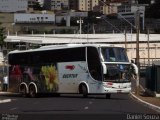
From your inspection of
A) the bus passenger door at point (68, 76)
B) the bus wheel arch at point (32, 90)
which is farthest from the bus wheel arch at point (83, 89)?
the bus wheel arch at point (32, 90)

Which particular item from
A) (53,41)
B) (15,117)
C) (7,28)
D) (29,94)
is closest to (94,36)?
(53,41)

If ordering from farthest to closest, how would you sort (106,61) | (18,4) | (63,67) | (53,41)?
1. (18,4)
2. (53,41)
3. (63,67)
4. (106,61)

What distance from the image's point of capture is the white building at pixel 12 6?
18488cm

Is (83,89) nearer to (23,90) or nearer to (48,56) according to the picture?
(48,56)

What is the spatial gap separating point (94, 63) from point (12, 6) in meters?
155

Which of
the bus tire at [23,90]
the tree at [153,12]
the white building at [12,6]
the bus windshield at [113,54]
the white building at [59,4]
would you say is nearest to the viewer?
the bus windshield at [113,54]

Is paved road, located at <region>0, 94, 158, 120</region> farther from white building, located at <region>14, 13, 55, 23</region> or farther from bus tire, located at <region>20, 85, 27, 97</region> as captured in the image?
white building, located at <region>14, 13, 55, 23</region>

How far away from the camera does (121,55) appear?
39.8 metres

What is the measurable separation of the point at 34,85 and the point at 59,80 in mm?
2206

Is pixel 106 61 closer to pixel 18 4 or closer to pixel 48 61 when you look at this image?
pixel 48 61

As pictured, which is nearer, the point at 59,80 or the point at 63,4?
the point at 59,80

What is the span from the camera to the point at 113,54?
129 ft

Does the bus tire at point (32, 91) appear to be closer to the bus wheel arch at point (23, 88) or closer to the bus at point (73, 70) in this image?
the bus at point (73, 70)

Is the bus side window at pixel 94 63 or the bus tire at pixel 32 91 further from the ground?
the bus side window at pixel 94 63
